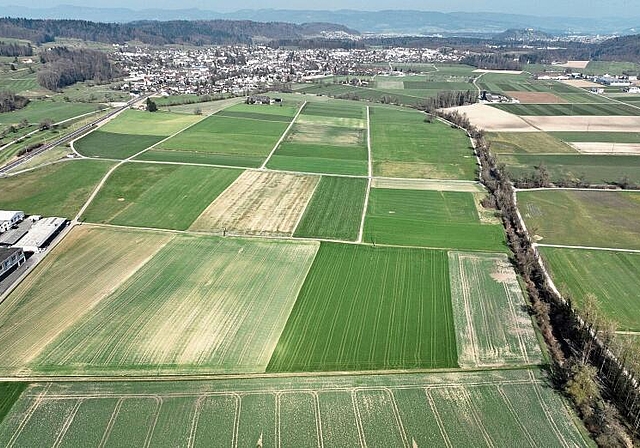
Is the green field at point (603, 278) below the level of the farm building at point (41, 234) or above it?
below

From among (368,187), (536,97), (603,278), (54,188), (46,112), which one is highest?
(54,188)

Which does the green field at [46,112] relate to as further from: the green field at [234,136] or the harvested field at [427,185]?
the harvested field at [427,185]

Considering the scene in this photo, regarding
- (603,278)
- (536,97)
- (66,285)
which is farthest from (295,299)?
(536,97)

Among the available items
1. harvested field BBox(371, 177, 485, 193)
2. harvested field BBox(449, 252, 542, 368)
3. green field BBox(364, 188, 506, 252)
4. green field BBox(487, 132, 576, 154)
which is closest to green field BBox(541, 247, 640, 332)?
harvested field BBox(449, 252, 542, 368)

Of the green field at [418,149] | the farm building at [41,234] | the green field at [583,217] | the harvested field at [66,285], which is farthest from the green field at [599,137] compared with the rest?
the farm building at [41,234]

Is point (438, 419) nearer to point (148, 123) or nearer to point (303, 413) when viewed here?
point (303, 413)

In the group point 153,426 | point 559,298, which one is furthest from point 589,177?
point 153,426
